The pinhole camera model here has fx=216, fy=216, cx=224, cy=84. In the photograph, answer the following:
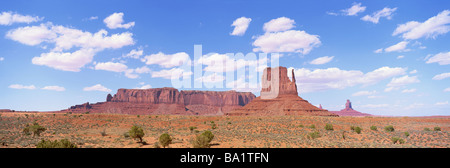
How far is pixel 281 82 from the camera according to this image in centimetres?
12106

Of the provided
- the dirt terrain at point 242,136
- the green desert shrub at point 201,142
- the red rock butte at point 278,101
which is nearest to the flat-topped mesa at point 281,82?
the red rock butte at point 278,101

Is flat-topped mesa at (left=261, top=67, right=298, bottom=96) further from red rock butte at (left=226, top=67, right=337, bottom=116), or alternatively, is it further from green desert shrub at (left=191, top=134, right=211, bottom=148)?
green desert shrub at (left=191, top=134, right=211, bottom=148)

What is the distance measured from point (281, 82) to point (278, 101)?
22.1 meters

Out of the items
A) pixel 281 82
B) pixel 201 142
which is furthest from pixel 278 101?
pixel 201 142

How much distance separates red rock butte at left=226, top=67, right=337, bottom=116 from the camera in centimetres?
8962

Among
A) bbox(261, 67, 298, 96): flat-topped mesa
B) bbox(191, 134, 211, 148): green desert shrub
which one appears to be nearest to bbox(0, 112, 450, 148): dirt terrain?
bbox(191, 134, 211, 148): green desert shrub

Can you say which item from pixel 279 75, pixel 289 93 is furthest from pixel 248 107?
pixel 279 75

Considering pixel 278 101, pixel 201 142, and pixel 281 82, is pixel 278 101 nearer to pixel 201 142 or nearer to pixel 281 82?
pixel 281 82

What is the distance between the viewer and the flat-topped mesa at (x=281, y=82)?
11226 centimetres

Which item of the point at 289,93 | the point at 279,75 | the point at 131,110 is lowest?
the point at 131,110
